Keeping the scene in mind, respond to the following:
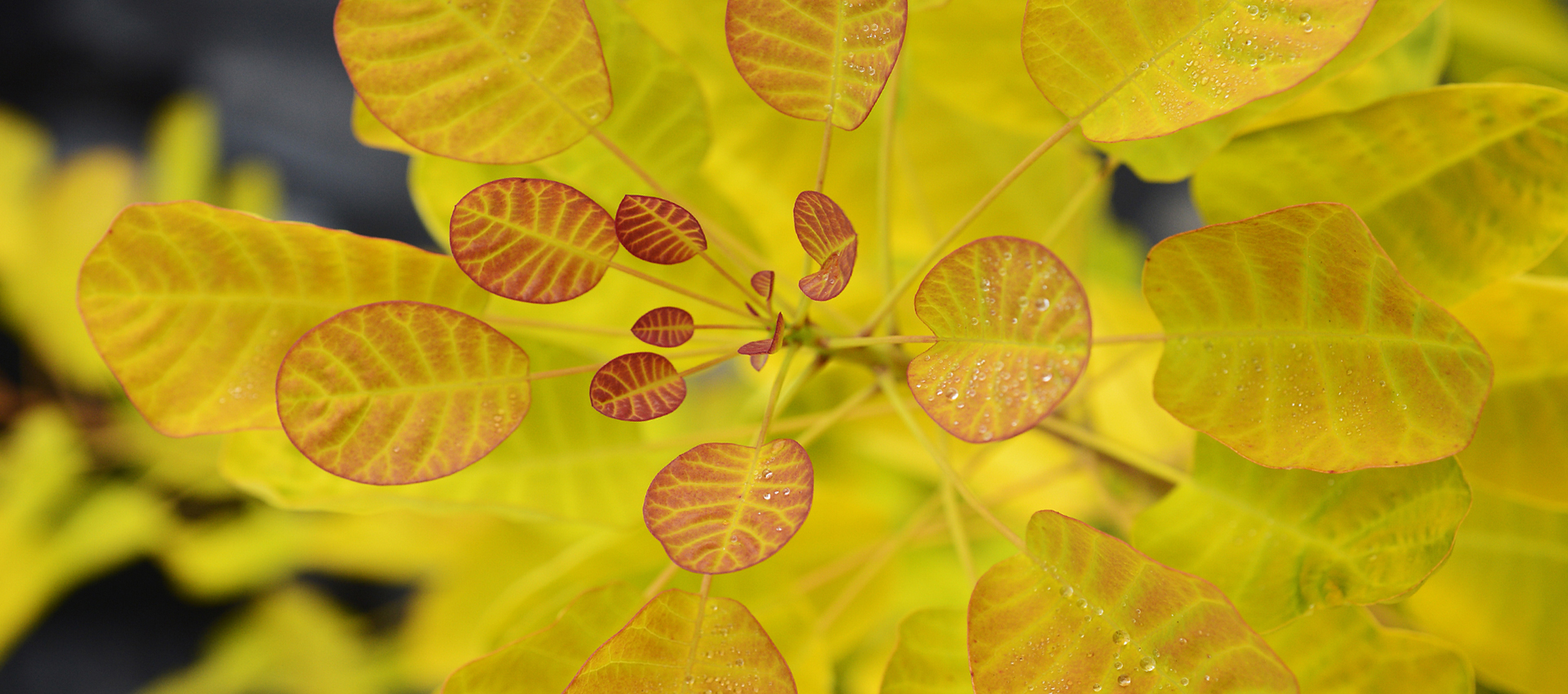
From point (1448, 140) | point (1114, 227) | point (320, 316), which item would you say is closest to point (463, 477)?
point (320, 316)

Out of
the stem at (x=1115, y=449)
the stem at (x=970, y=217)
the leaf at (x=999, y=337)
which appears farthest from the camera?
the stem at (x=1115, y=449)

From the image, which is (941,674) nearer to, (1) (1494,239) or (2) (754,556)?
(2) (754,556)

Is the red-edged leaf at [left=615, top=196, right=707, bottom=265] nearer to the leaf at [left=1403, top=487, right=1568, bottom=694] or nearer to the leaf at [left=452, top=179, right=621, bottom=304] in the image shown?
the leaf at [left=452, top=179, right=621, bottom=304]

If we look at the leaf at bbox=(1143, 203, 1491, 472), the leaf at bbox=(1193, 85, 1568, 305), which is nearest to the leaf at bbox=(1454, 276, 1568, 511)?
the leaf at bbox=(1193, 85, 1568, 305)

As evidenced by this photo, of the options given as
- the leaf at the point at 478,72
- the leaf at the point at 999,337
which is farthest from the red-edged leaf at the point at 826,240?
the leaf at the point at 478,72

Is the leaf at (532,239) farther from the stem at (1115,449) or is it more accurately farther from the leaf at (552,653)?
the stem at (1115,449)

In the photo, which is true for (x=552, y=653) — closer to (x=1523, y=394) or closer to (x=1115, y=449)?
(x=1115, y=449)
